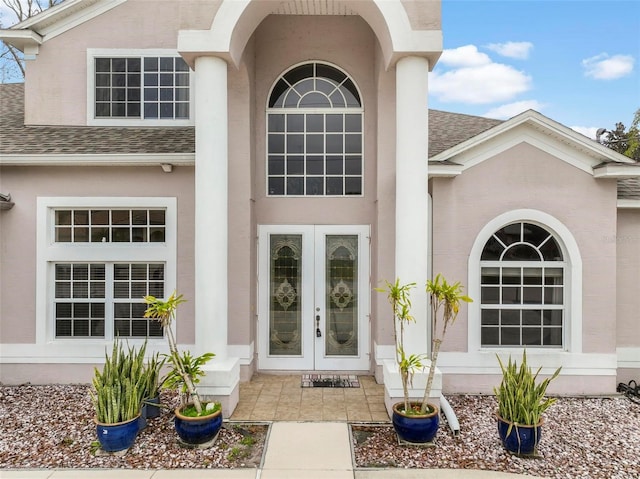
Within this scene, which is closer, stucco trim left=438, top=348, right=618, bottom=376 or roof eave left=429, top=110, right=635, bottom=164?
roof eave left=429, top=110, right=635, bottom=164

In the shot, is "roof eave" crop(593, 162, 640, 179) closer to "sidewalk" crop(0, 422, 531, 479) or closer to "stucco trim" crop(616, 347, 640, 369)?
"stucco trim" crop(616, 347, 640, 369)

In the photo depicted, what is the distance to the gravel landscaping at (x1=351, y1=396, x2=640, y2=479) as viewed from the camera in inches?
193

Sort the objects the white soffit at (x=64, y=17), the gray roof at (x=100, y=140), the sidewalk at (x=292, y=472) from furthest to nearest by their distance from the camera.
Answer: the white soffit at (x=64, y=17), the gray roof at (x=100, y=140), the sidewalk at (x=292, y=472)

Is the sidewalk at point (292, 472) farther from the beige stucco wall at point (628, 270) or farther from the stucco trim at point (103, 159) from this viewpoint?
the stucco trim at point (103, 159)

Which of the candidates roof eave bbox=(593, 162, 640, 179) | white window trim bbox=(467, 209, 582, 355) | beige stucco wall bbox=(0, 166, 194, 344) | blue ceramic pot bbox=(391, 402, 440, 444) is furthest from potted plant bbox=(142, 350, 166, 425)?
roof eave bbox=(593, 162, 640, 179)

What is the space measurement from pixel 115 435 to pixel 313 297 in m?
4.08

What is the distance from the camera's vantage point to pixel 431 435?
207 inches

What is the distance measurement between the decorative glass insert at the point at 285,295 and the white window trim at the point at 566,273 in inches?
131

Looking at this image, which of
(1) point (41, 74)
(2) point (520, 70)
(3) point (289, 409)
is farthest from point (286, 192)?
A: (2) point (520, 70)

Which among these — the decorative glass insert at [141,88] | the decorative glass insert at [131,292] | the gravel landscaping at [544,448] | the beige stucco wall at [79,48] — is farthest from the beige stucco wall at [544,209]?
the beige stucco wall at [79,48]

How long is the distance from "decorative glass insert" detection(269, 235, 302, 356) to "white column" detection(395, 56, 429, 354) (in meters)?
2.66

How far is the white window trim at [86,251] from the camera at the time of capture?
299 inches

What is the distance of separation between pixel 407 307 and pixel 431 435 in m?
1.71

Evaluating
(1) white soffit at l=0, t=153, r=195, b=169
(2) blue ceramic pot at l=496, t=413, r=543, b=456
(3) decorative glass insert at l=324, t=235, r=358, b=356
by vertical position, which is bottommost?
(2) blue ceramic pot at l=496, t=413, r=543, b=456
